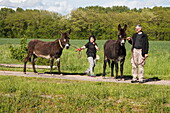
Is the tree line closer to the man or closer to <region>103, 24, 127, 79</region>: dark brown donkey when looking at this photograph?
<region>103, 24, 127, 79</region>: dark brown donkey

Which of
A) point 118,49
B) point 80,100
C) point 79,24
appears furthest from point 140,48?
point 79,24

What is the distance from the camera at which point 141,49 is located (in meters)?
10.2

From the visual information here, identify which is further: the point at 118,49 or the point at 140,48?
the point at 118,49

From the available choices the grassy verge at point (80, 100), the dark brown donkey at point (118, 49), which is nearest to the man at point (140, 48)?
the dark brown donkey at point (118, 49)

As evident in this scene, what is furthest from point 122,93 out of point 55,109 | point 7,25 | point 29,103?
point 7,25

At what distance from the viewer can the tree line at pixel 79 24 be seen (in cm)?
7131

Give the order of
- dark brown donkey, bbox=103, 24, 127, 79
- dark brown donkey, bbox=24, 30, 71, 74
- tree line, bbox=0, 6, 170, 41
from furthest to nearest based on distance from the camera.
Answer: tree line, bbox=0, 6, 170, 41 → dark brown donkey, bbox=24, 30, 71, 74 → dark brown donkey, bbox=103, 24, 127, 79

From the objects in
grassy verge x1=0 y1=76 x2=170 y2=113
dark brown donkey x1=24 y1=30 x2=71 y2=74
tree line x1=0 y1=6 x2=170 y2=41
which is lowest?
grassy verge x1=0 y1=76 x2=170 y2=113

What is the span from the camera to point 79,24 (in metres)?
78.8

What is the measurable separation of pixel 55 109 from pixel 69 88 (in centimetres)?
214

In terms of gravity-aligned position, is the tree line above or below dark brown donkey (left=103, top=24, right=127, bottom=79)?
above

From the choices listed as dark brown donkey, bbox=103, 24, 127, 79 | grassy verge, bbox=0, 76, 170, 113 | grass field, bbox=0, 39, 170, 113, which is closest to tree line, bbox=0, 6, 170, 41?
dark brown donkey, bbox=103, 24, 127, 79

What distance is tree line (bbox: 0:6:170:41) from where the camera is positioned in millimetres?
71312

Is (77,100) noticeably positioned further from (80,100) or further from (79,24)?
(79,24)
